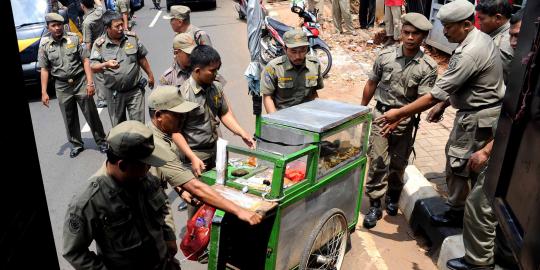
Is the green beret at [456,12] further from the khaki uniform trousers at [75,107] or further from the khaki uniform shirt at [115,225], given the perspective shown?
the khaki uniform trousers at [75,107]

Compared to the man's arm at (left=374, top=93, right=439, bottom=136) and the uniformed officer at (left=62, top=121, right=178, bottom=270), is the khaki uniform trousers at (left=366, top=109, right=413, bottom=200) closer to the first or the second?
the man's arm at (left=374, top=93, right=439, bottom=136)

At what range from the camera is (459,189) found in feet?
13.8

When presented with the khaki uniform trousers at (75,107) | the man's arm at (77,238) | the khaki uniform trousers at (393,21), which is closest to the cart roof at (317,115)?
the man's arm at (77,238)

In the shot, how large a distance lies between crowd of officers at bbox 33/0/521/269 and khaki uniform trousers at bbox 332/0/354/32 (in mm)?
7490

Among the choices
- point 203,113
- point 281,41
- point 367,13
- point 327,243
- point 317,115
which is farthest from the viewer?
point 367,13

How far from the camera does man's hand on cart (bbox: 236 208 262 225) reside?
9.39ft

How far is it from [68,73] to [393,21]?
295 inches

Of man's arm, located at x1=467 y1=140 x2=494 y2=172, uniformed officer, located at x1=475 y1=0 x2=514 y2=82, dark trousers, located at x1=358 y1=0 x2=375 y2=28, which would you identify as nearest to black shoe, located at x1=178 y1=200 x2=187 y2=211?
man's arm, located at x1=467 y1=140 x2=494 y2=172

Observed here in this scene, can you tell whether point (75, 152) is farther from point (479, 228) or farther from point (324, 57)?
point (324, 57)

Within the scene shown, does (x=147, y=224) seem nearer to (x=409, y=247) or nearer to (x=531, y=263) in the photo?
(x=531, y=263)

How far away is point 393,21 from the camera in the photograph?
36.1 feet

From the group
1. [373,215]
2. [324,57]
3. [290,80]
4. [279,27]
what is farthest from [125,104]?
[324,57]

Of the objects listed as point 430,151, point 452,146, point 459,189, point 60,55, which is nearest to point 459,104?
point 452,146

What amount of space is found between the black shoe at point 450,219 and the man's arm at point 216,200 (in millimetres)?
2176
